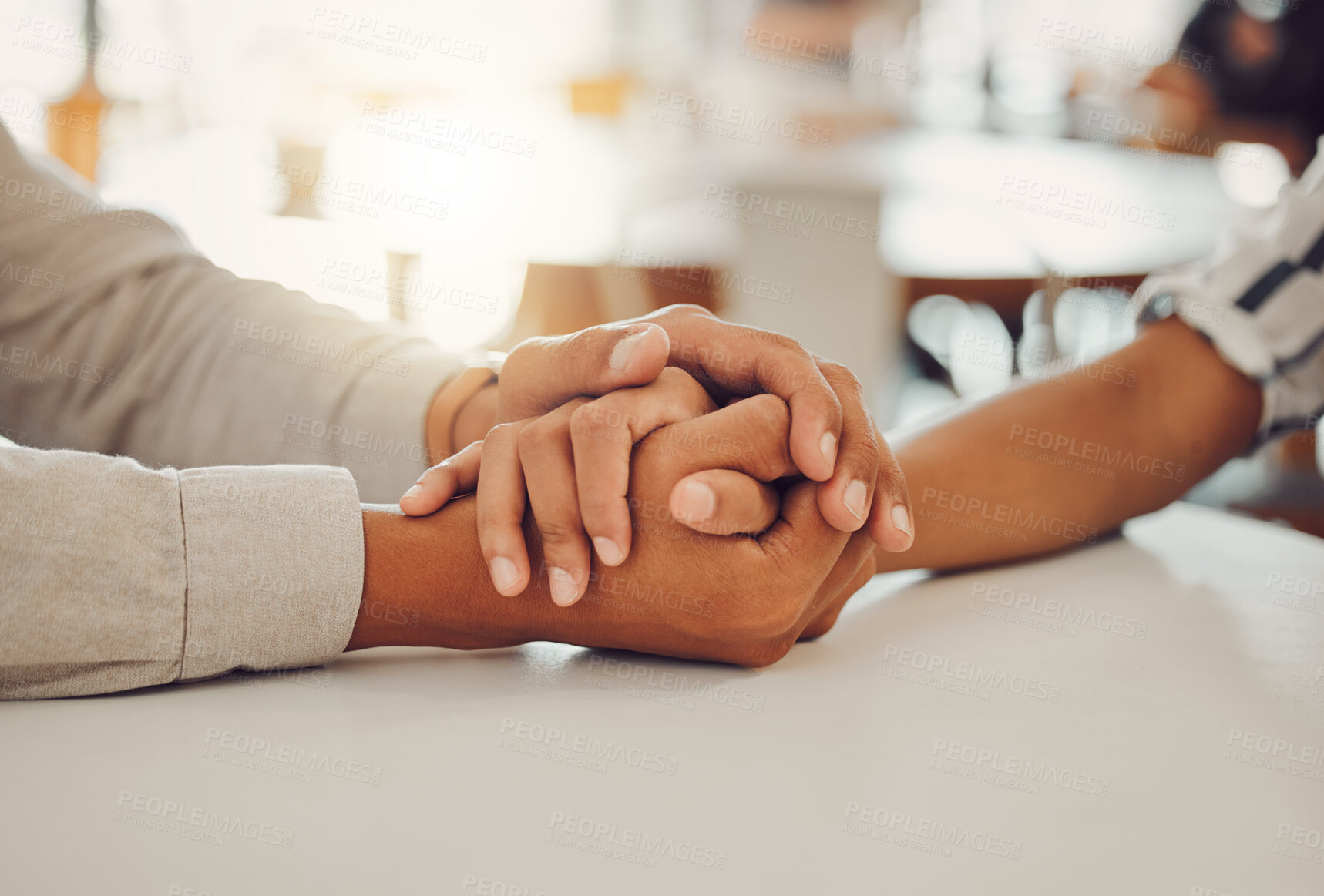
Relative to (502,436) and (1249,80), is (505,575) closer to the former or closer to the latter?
(502,436)

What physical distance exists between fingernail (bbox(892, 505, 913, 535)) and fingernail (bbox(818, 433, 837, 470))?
55mm

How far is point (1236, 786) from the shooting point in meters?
0.48

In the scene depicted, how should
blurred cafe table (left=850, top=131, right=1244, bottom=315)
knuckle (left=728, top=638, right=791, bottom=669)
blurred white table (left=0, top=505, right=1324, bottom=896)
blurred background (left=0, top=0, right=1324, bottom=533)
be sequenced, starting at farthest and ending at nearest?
1. blurred cafe table (left=850, top=131, right=1244, bottom=315)
2. blurred background (left=0, top=0, right=1324, bottom=533)
3. knuckle (left=728, top=638, right=791, bottom=669)
4. blurred white table (left=0, top=505, right=1324, bottom=896)

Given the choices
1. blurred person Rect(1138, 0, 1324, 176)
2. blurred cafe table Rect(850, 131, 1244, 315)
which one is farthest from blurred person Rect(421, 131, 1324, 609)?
blurred person Rect(1138, 0, 1324, 176)

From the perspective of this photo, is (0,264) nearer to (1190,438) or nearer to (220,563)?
(220,563)

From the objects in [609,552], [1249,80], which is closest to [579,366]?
[609,552]

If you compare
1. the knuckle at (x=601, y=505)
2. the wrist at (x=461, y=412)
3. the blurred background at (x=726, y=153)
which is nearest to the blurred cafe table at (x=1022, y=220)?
the blurred background at (x=726, y=153)

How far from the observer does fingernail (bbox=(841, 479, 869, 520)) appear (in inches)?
22.6

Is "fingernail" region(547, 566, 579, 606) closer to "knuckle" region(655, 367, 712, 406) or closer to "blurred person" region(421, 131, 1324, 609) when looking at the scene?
"knuckle" region(655, 367, 712, 406)

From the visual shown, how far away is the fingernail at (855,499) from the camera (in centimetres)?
57

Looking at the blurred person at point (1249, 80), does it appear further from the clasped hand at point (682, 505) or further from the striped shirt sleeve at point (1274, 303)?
the clasped hand at point (682, 505)

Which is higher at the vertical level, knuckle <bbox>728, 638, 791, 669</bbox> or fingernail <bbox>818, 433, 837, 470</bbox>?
fingernail <bbox>818, 433, 837, 470</bbox>

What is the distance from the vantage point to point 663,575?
1.92ft

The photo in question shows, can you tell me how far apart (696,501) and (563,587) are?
0.32 feet
